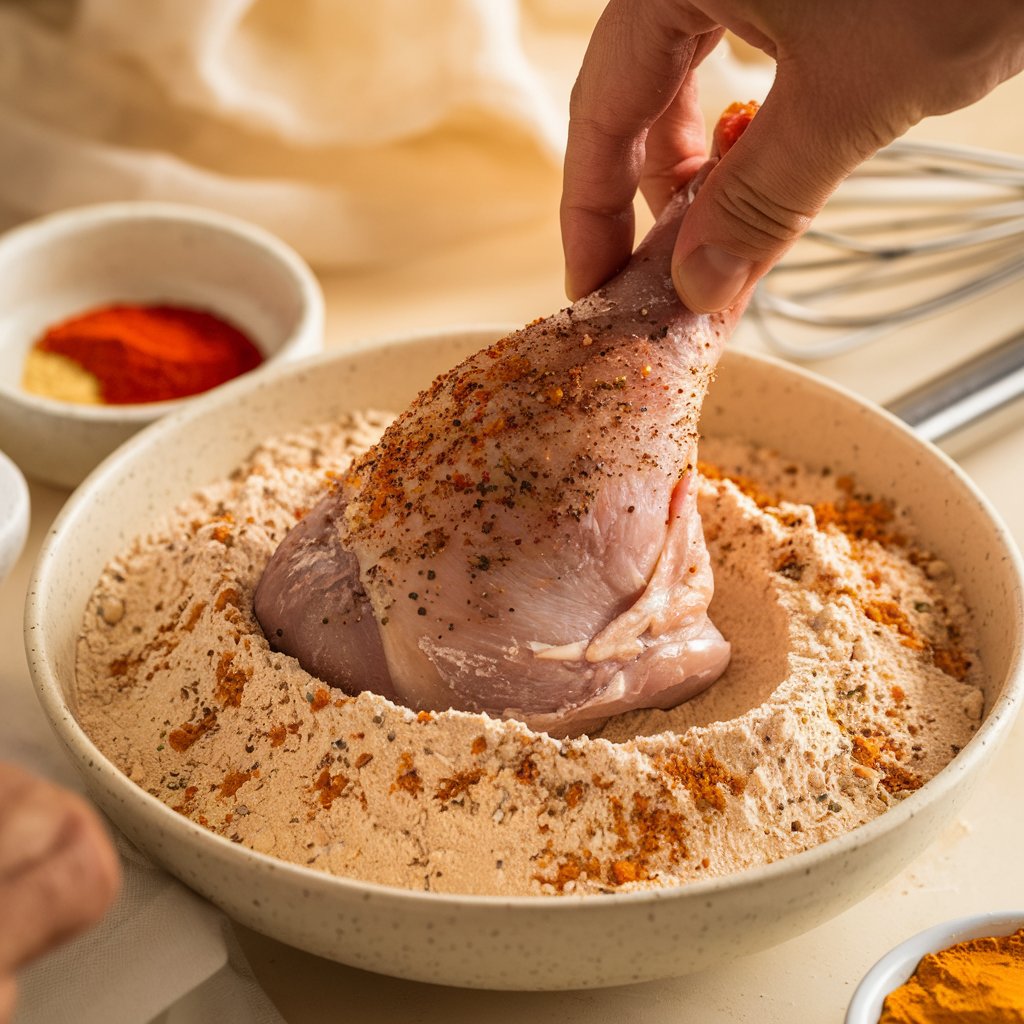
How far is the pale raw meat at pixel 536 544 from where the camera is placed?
90cm

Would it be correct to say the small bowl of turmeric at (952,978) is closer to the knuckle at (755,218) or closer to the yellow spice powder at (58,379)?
the knuckle at (755,218)

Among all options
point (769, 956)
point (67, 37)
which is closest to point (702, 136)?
point (769, 956)

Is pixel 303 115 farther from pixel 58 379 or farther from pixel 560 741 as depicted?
pixel 560 741

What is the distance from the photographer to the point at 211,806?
2.89 ft

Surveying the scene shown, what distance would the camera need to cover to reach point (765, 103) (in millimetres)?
834

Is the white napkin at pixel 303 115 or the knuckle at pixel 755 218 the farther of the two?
the white napkin at pixel 303 115

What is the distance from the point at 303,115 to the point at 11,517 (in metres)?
0.95

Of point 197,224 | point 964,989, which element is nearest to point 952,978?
point 964,989

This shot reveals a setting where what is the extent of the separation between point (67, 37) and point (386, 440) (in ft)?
4.28

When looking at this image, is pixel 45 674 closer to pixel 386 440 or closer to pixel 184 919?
pixel 184 919

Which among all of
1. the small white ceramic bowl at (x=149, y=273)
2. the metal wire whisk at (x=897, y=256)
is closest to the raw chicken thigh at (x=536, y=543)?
the small white ceramic bowl at (x=149, y=273)

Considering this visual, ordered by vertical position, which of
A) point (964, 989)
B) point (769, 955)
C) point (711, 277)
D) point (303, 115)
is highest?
point (711, 277)

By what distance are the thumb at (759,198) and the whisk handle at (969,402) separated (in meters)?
0.55

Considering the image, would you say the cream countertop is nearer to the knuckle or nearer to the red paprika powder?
the red paprika powder
